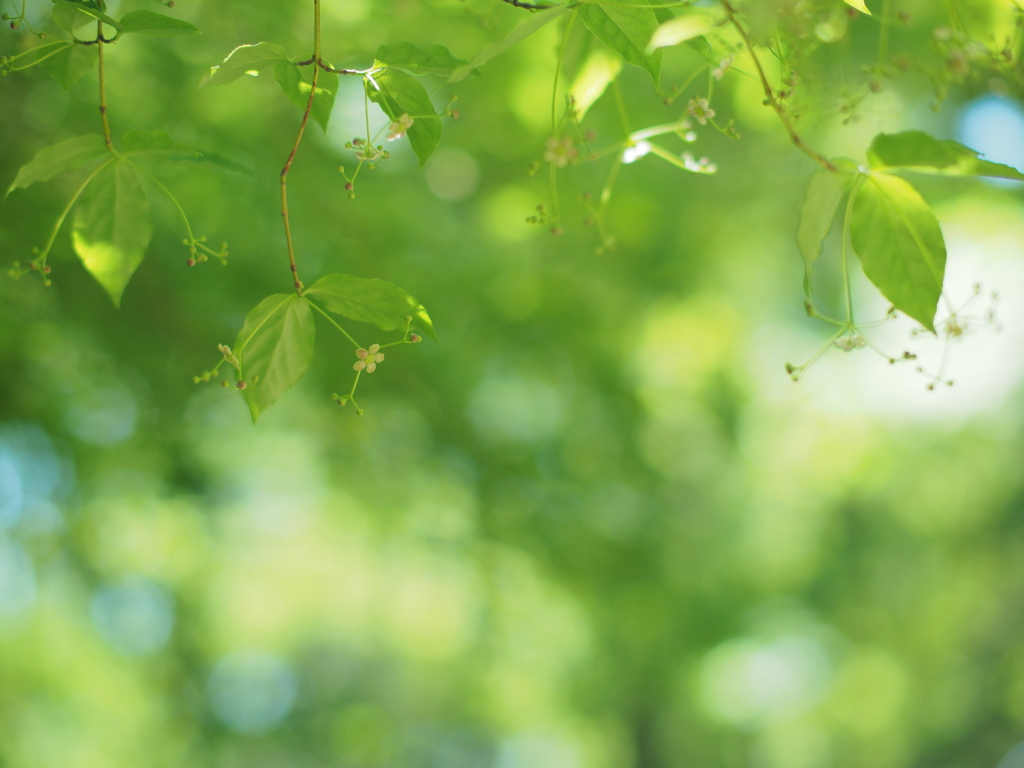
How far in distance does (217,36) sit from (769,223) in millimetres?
1659

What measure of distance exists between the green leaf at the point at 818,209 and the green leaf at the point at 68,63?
1.33 ft

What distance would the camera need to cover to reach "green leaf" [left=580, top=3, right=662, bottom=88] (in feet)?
1.18

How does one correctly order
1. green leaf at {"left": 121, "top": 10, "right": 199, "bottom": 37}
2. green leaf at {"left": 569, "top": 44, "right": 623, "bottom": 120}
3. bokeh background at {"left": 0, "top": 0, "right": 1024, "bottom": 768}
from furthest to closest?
1. bokeh background at {"left": 0, "top": 0, "right": 1024, "bottom": 768}
2. green leaf at {"left": 569, "top": 44, "right": 623, "bottom": 120}
3. green leaf at {"left": 121, "top": 10, "right": 199, "bottom": 37}

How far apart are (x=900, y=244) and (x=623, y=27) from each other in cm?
17

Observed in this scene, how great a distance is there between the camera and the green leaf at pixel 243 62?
0.33 m

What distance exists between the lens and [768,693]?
383cm

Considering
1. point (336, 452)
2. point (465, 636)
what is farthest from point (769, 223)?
point (465, 636)

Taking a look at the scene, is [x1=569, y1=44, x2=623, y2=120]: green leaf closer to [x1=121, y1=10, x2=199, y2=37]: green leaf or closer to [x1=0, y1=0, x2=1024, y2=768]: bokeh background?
[x1=0, y1=0, x2=1024, y2=768]: bokeh background

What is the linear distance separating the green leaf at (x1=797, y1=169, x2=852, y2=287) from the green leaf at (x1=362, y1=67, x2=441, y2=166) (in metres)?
0.19

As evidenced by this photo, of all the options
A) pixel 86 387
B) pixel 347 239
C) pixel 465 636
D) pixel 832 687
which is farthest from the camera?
pixel 832 687

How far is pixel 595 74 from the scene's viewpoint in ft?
1.58

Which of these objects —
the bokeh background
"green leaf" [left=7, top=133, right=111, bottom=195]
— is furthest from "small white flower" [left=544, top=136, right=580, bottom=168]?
"green leaf" [left=7, top=133, right=111, bottom=195]

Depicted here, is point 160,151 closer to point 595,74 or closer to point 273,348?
point 273,348

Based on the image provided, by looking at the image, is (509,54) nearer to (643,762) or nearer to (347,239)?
(347,239)
